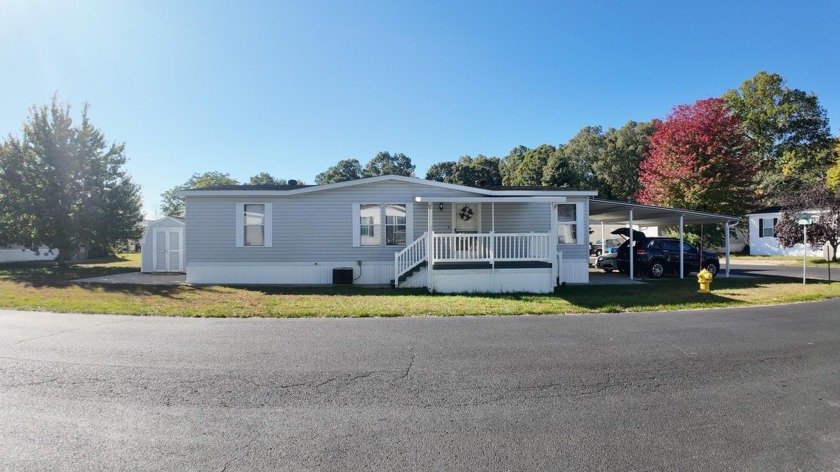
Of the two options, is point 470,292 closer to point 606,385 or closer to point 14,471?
point 606,385

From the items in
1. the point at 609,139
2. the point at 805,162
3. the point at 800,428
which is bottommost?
the point at 800,428

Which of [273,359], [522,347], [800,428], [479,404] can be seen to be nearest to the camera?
[800,428]

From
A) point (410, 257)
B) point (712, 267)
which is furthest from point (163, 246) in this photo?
point (712, 267)

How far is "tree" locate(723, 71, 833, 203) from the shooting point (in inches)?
1324

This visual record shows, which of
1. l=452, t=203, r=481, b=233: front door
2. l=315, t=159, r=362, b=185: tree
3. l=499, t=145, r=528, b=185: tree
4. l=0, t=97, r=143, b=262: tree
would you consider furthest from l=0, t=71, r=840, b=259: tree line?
l=315, t=159, r=362, b=185: tree

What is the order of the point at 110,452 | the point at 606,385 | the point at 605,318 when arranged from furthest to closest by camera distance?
1. the point at 605,318
2. the point at 606,385
3. the point at 110,452

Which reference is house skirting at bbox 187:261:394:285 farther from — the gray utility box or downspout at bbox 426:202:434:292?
downspout at bbox 426:202:434:292

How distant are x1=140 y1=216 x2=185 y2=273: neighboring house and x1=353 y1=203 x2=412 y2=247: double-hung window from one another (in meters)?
8.94

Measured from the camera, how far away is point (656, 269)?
1566cm

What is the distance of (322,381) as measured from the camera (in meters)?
4.36

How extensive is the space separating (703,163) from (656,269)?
10.8 meters

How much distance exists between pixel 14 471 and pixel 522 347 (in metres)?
5.08

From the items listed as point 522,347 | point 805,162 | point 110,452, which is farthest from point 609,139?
point 110,452

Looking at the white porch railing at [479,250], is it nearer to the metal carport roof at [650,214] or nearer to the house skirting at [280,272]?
the house skirting at [280,272]
